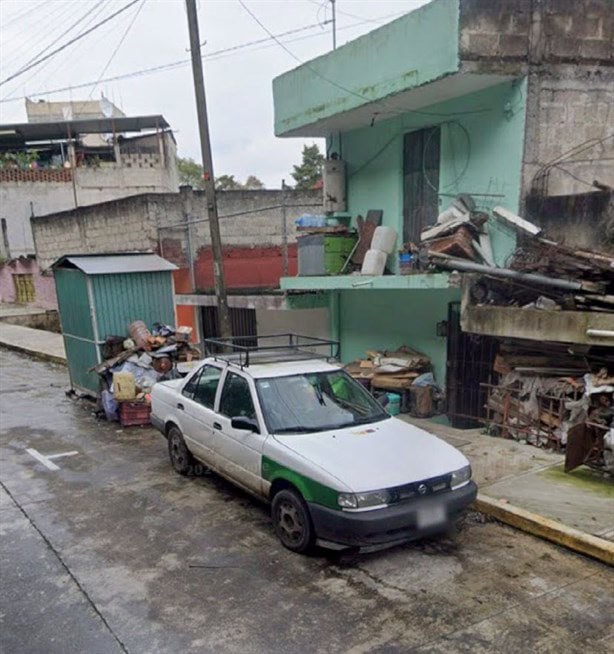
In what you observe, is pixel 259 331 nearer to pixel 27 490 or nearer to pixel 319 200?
pixel 319 200

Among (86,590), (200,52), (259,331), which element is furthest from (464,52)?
(259,331)

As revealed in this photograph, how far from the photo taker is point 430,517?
4.62 metres

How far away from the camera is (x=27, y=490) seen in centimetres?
661

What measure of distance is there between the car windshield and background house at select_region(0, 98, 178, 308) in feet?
81.1

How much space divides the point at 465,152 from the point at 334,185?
3.20m

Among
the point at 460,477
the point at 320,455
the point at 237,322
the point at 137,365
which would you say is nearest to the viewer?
the point at 320,455

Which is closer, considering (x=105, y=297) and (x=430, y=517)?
(x=430, y=517)

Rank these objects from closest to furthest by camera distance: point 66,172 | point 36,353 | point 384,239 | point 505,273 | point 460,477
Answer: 1. point 460,477
2. point 505,273
3. point 384,239
4. point 36,353
5. point 66,172

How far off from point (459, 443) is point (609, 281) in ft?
9.33

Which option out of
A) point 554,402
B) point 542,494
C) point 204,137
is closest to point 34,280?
point 204,137

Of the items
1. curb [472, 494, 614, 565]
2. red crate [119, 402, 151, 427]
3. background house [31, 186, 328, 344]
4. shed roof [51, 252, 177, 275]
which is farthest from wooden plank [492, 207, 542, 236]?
red crate [119, 402, 151, 427]


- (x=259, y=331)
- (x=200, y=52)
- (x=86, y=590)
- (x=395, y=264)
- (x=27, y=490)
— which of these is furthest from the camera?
(x=259, y=331)

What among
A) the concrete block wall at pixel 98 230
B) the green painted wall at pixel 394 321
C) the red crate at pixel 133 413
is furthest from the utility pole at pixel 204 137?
the concrete block wall at pixel 98 230

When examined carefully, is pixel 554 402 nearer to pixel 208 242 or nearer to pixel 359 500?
pixel 359 500
